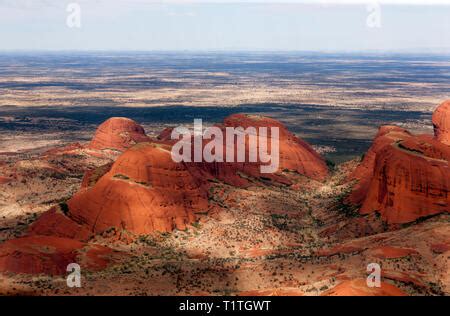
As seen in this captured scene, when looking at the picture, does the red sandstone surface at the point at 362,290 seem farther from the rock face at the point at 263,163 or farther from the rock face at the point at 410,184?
the rock face at the point at 263,163

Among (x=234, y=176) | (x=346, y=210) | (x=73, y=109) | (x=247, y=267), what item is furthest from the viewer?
(x=73, y=109)

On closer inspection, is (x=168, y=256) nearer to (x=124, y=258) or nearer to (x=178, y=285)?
(x=124, y=258)

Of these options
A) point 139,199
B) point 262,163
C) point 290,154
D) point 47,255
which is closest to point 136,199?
point 139,199

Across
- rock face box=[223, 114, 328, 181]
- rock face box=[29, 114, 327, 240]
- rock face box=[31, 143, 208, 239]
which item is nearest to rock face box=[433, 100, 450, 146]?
rock face box=[223, 114, 328, 181]

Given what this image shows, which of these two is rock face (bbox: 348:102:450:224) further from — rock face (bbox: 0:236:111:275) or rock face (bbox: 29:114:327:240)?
rock face (bbox: 0:236:111:275)

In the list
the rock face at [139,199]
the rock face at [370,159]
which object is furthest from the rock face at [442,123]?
the rock face at [139,199]
